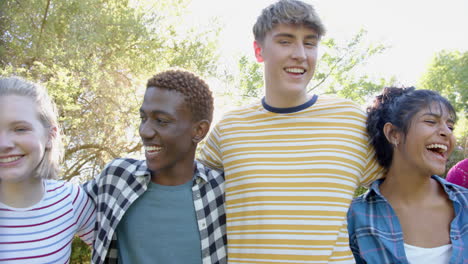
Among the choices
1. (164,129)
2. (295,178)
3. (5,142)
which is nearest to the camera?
(5,142)

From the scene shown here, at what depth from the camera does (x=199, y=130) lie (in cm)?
246

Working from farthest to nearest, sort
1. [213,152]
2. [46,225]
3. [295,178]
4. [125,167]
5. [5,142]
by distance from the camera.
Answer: [213,152], [125,167], [295,178], [46,225], [5,142]

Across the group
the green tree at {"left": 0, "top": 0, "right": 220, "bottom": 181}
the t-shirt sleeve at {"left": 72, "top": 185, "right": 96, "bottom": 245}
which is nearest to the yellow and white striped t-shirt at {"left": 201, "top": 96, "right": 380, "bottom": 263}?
the t-shirt sleeve at {"left": 72, "top": 185, "right": 96, "bottom": 245}

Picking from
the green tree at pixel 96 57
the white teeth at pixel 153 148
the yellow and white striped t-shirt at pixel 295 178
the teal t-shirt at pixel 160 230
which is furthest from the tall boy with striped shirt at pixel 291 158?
the green tree at pixel 96 57

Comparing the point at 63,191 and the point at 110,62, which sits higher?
the point at 110,62

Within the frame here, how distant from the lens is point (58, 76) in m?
6.50

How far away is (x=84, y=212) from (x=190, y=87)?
1.00 meters

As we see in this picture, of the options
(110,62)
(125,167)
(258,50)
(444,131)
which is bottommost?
(125,167)

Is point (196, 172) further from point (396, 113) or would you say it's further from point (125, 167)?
point (396, 113)

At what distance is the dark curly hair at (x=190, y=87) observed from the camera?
7.69 ft

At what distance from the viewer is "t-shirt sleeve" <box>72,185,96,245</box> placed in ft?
7.34

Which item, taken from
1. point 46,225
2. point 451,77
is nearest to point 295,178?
point 46,225

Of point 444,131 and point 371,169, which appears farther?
point 371,169

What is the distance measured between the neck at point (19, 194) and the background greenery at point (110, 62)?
14.1ft
